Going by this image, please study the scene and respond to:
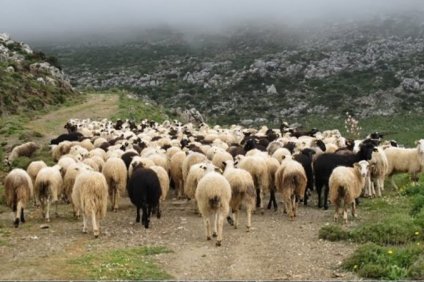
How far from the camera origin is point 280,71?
343ft

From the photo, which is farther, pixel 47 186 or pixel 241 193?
pixel 47 186

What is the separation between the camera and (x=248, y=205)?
16031 millimetres

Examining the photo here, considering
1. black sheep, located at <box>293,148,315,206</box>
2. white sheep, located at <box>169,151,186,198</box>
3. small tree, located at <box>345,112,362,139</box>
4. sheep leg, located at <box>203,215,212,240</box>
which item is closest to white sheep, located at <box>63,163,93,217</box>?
white sheep, located at <box>169,151,186,198</box>

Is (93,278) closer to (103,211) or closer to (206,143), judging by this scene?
(103,211)

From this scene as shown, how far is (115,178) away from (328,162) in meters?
7.04

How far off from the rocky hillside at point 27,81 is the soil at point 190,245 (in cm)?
3592

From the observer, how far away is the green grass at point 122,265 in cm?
1155

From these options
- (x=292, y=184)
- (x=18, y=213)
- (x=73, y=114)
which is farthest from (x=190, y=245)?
(x=73, y=114)

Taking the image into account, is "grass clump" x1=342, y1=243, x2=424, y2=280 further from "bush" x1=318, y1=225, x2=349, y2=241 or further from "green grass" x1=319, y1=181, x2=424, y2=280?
"bush" x1=318, y1=225, x2=349, y2=241

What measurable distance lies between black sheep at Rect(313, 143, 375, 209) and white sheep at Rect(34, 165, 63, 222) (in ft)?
27.4

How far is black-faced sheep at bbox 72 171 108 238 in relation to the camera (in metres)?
15.6

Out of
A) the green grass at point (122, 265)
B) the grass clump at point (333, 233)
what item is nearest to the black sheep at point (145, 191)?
the green grass at point (122, 265)

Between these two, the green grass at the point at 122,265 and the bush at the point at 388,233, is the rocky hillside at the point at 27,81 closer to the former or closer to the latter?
the green grass at the point at 122,265

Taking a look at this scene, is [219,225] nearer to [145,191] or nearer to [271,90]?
[145,191]
